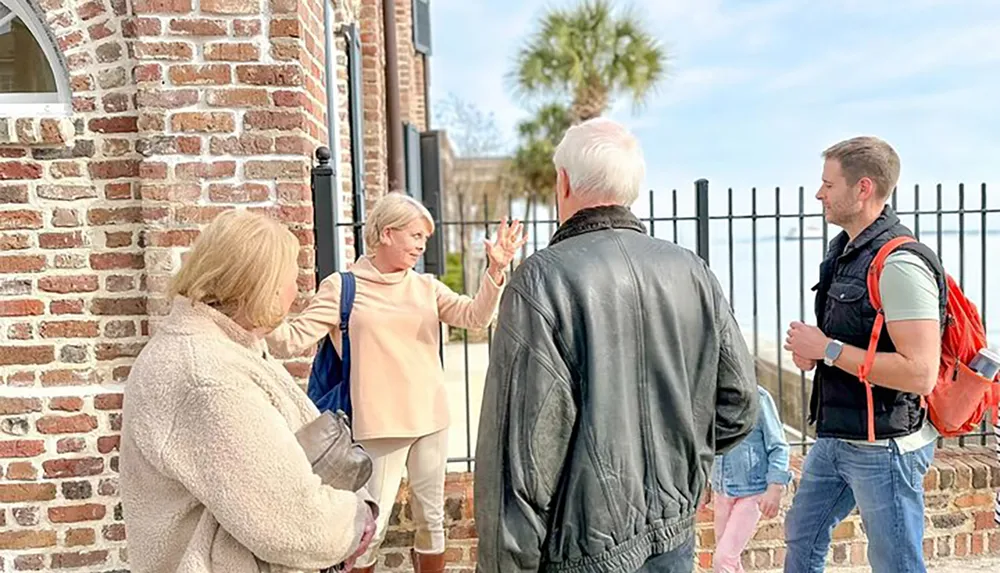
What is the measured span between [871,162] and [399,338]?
64.4 inches

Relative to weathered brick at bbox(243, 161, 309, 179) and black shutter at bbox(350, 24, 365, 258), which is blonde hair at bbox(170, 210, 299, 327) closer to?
weathered brick at bbox(243, 161, 309, 179)

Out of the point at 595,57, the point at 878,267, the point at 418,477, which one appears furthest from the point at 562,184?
the point at 595,57

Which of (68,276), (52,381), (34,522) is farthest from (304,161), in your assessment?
(34,522)

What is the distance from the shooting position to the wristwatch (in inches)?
92.5

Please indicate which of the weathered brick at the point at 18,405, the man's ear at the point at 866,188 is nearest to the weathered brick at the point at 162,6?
the weathered brick at the point at 18,405

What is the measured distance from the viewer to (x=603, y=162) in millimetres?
1772

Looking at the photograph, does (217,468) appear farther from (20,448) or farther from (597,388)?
(20,448)

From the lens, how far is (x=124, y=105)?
324 centimetres

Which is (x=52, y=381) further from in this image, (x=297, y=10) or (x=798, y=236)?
(x=798, y=236)

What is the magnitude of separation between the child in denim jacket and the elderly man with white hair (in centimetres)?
109

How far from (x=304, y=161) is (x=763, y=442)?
2.06 metres

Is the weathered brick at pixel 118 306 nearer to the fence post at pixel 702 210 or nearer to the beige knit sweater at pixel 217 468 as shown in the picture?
the beige knit sweater at pixel 217 468

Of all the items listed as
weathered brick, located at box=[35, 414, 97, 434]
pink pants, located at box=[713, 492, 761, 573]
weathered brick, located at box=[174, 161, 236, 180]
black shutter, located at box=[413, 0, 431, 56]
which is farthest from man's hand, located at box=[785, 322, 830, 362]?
black shutter, located at box=[413, 0, 431, 56]

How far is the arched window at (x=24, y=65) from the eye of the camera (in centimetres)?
329
